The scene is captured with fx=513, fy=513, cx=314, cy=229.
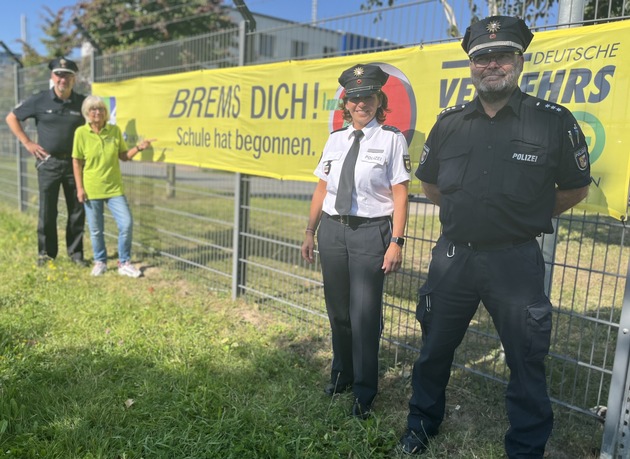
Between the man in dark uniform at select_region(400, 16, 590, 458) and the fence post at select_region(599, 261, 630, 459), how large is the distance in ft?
1.41

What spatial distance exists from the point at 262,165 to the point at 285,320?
4.66 ft

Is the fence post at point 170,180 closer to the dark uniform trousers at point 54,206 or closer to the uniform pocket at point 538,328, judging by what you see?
the dark uniform trousers at point 54,206

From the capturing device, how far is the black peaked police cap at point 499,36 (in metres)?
2.36

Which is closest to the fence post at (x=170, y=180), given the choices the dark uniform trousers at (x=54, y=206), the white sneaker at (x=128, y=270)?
the white sneaker at (x=128, y=270)

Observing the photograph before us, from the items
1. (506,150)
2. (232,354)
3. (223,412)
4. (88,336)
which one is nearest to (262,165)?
(232,354)

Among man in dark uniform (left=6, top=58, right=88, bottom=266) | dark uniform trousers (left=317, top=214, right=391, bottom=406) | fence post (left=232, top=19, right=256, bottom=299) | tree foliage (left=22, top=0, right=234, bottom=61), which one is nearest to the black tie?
dark uniform trousers (left=317, top=214, right=391, bottom=406)

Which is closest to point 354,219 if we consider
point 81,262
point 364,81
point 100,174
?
Result: point 364,81

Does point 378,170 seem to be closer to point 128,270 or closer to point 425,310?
point 425,310

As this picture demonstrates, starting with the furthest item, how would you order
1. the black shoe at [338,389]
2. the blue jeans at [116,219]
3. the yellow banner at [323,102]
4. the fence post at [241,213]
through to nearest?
the blue jeans at [116,219] → the fence post at [241,213] → the black shoe at [338,389] → the yellow banner at [323,102]

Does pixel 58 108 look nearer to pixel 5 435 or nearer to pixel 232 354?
pixel 232 354

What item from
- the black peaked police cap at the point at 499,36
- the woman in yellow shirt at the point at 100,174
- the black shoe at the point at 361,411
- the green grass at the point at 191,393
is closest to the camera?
the black peaked police cap at the point at 499,36

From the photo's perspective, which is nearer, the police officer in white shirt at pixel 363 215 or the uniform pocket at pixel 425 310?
the uniform pocket at pixel 425 310

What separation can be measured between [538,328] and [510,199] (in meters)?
0.62

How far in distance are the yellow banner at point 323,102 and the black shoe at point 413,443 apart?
1562 mm
